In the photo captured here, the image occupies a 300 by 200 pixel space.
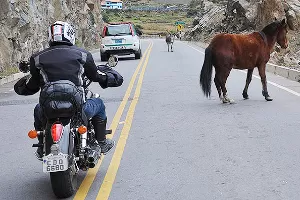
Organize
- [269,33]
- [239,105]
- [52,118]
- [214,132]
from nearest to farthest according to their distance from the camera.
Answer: [52,118] < [214,132] < [239,105] < [269,33]

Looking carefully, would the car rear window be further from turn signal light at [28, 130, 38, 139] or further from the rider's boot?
turn signal light at [28, 130, 38, 139]

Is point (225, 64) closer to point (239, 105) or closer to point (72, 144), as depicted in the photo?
point (239, 105)

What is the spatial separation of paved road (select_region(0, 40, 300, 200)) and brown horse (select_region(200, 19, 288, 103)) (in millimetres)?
550

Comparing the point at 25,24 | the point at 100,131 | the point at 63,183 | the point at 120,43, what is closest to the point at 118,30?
the point at 120,43

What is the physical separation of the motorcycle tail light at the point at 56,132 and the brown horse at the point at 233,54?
22.8ft

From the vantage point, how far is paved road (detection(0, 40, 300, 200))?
235 inches

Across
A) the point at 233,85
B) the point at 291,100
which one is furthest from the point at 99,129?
the point at 233,85

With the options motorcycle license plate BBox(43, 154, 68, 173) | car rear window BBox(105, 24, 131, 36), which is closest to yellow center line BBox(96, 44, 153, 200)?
motorcycle license plate BBox(43, 154, 68, 173)

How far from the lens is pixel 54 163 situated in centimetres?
516

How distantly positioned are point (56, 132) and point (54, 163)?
11.7 inches

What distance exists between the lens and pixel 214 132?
9117 millimetres

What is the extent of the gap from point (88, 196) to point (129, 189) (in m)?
0.50

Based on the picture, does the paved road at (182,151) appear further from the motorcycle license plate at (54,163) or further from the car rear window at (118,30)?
the car rear window at (118,30)

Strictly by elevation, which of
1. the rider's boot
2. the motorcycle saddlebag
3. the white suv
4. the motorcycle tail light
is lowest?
the white suv
